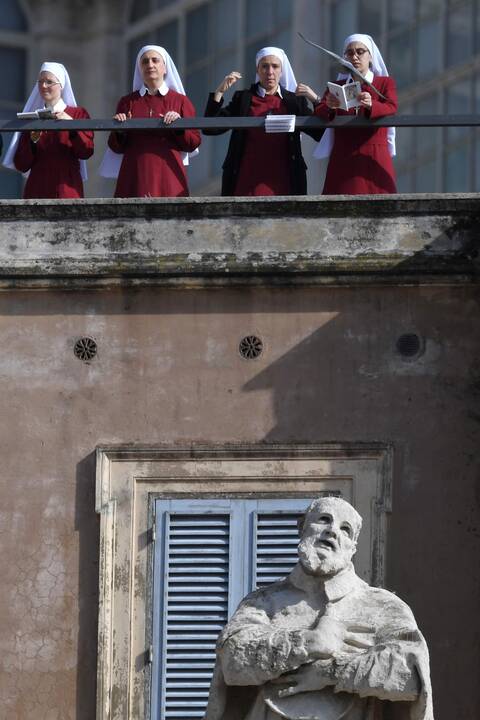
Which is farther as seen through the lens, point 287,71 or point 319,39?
point 319,39

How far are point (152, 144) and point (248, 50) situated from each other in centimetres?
1475

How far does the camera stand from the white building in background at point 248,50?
1547 inches

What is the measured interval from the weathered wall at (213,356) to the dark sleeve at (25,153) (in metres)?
0.78

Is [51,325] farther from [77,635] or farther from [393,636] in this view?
[393,636]

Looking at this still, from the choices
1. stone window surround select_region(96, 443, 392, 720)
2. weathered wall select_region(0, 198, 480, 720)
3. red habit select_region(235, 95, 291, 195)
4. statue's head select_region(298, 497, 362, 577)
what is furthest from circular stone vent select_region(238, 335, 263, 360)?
statue's head select_region(298, 497, 362, 577)

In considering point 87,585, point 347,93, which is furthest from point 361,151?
point 87,585

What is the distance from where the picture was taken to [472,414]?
88.6ft

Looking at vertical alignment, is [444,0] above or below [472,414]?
above

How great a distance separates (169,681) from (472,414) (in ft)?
9.40

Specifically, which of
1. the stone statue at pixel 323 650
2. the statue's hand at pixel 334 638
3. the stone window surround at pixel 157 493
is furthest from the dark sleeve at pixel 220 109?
the statue's hand at pixel 334 638

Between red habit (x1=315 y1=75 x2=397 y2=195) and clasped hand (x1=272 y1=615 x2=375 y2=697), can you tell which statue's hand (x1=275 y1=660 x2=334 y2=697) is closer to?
clasped hand (x1=272 y1=615 x2=375 y2=697)

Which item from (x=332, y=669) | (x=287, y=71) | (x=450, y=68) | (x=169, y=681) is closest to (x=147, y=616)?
(x=169, y=681)

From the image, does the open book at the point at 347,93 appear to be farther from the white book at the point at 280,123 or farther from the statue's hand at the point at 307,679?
the statue's hand at the point at 307,679

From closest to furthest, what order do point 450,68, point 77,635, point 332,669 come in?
point 332,669
point 77,635
point 450,68
